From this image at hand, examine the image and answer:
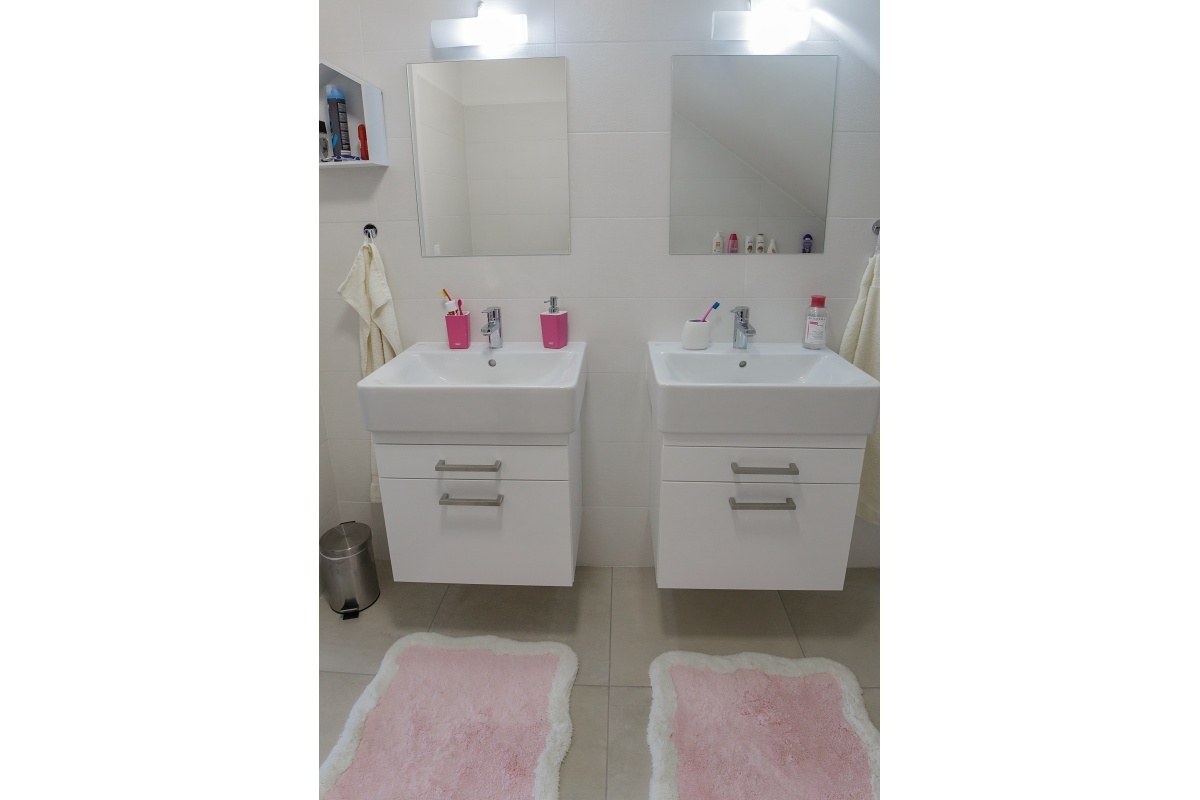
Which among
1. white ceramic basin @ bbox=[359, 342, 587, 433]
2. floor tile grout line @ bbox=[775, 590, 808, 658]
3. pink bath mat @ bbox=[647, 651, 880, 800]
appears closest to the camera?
pink bath mat @ bbox=[647, 651, 880, 800]

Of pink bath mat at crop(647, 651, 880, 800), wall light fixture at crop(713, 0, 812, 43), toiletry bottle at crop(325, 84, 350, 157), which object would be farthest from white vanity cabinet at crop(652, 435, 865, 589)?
toiletry bottle at crop(325, 84, 350, 157)

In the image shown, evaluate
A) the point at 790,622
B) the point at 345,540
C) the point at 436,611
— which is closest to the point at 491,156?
the point at 345,540

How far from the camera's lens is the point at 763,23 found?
5.33 feet

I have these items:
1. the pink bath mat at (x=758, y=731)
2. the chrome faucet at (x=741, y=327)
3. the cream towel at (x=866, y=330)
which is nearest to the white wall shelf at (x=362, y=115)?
the chrome faucet at (x=741, y=327)

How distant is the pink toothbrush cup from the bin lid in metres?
0.72

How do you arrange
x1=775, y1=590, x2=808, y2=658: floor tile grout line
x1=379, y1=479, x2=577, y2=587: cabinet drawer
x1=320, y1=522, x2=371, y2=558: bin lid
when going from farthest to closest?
x1=320, y1=522, x2=371, y2=558: bin lid → x1=775, y1=590, x2=808, y2=658: floor tile grout line → x1=379, y1=479, x2=577, y2=587: cabinet drawer

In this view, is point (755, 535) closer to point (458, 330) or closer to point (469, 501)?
point (469, 501)

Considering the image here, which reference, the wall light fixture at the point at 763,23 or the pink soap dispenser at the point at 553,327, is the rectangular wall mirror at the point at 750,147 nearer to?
the wall light fixture at the point at 763,23

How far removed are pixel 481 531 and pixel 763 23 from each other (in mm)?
1626

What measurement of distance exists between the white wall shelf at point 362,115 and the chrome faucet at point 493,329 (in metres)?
0.54

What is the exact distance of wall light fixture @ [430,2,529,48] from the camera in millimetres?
1635

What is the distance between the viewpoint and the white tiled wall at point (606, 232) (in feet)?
5.41

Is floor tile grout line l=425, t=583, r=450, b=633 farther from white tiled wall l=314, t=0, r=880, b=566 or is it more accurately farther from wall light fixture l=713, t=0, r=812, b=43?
wall light fixture l=713, t=0, r=812, b=43
